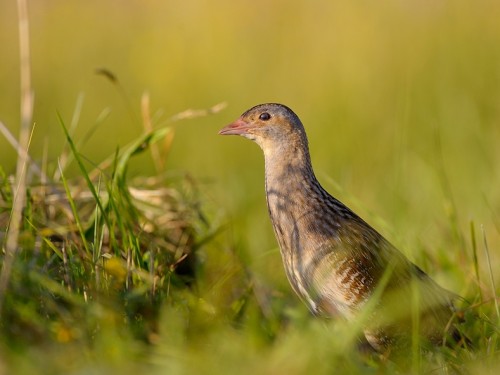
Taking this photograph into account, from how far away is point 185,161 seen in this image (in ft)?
27.0

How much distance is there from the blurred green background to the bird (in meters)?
1.05

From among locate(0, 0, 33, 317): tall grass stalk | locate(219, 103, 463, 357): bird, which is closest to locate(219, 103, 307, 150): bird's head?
locate(219, 103, 463, 357): bird

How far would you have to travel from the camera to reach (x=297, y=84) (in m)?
10.1

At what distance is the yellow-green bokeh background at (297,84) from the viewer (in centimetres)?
703

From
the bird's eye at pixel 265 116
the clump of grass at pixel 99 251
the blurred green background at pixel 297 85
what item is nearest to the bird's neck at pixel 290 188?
the bird's eye at pixel 265 116

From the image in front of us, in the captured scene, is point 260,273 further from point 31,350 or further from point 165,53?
point 165,53

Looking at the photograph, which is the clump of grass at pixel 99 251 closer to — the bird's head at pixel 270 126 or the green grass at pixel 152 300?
the green grass at pixel 152 300

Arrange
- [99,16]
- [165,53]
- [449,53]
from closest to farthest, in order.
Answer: [449,53], [165,53], [99,16]

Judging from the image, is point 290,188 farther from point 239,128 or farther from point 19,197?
point 19,197

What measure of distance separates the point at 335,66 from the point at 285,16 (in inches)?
60.5

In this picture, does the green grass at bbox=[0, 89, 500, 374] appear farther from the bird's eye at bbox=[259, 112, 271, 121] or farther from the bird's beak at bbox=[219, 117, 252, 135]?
the bird's eye at bbox=[259, 112, 271, 121]

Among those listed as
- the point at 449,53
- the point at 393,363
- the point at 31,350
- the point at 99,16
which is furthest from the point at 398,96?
the point at 31,350

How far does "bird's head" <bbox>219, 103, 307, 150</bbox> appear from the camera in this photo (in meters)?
4.59

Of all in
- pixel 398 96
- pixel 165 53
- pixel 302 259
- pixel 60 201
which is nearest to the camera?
pixel 302 259
